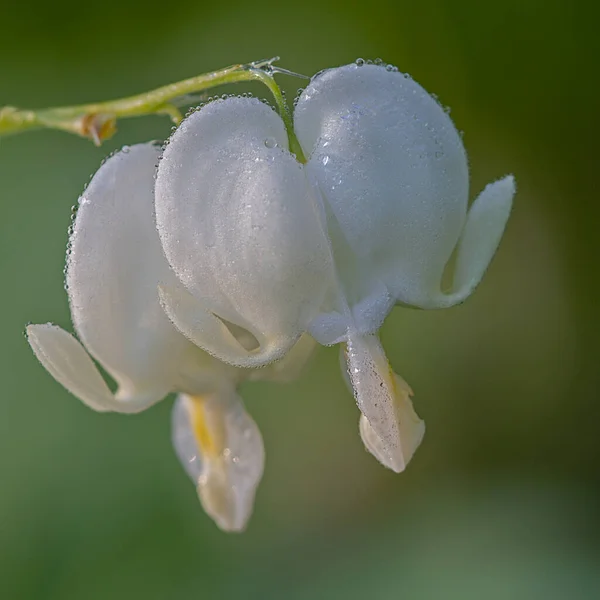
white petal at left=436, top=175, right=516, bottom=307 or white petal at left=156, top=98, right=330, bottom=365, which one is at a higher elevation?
white petal at left=156, top=98, right=330, bottom=365

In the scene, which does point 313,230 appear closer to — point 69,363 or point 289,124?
point 289,124

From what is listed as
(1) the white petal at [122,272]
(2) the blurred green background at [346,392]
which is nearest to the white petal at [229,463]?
(1) the white petal at [122,272]

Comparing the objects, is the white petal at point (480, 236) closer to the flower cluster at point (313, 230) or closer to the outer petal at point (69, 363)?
the flower cluster at point (313, 230)

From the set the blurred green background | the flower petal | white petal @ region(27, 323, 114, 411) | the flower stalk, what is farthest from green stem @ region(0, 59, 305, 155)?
the blurred green background

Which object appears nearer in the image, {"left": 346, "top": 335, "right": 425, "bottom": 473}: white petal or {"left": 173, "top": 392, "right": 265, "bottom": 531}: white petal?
{"left": 346, "top": 335, "right": 425, "bottom": 473}: white petal

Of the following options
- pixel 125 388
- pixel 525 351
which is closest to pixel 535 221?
pixel 525 351

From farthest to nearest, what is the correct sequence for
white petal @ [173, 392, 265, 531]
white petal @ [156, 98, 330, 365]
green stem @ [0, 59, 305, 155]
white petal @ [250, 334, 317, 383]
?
white petal @ [173, 392, 265, 531], white petal @ [250, 334, 317, 383], green stem @ [0, 59, 305, 155], white petal @ [156, 98, 330, 365]

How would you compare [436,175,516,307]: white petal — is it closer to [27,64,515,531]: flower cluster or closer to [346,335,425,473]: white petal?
[27,64,515,531]: flower cluster

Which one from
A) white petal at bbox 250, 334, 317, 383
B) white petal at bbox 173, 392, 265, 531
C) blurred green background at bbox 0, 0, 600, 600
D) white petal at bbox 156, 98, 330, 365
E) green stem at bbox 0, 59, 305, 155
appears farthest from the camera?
blurred green background at bbox 0, 0, 600, 600

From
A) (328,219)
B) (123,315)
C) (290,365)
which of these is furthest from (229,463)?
(328,219)
